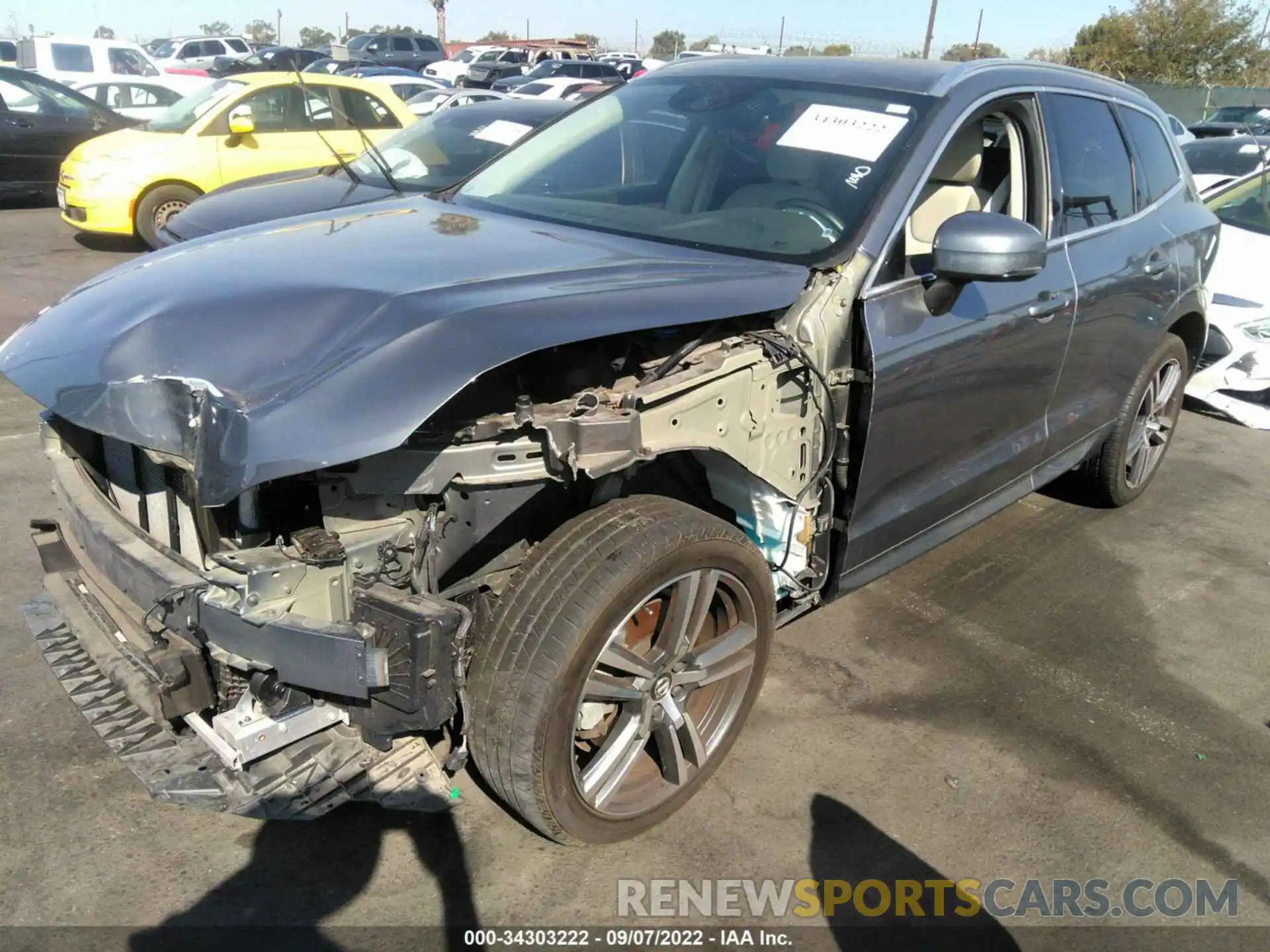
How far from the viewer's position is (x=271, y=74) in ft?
34.2

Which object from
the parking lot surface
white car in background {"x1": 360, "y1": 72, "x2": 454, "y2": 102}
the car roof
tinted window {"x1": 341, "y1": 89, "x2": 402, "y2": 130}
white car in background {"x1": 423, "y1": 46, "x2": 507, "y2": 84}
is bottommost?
the parking lot surface

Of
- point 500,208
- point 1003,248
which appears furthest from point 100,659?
point 1003,248

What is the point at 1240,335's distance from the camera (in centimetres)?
648

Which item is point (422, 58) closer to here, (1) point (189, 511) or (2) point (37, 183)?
(2) point (37, 183)

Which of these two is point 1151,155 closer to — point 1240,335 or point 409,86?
point 1240,335

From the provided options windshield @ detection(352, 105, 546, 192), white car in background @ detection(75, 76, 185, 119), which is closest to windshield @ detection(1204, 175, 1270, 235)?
windshield @ detection(352, 105, 546, 192)

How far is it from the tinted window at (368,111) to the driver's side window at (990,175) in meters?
8.37

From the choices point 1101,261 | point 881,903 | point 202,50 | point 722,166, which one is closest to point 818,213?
point 722,166

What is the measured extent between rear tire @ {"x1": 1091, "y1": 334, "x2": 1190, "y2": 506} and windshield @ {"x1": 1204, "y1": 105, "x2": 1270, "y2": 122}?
24.5m

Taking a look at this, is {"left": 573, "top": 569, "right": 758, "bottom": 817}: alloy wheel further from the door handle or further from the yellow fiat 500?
the yellow fiat 500

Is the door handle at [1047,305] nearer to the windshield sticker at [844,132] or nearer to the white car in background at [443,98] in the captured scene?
the windshield sticker at [844,132]

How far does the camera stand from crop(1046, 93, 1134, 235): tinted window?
12.3ft

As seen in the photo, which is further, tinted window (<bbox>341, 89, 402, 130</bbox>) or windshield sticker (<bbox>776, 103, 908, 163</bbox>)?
tinted window (<bbox>341, 89, 402, 130</bbox>)

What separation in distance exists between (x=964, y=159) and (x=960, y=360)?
907 mm
